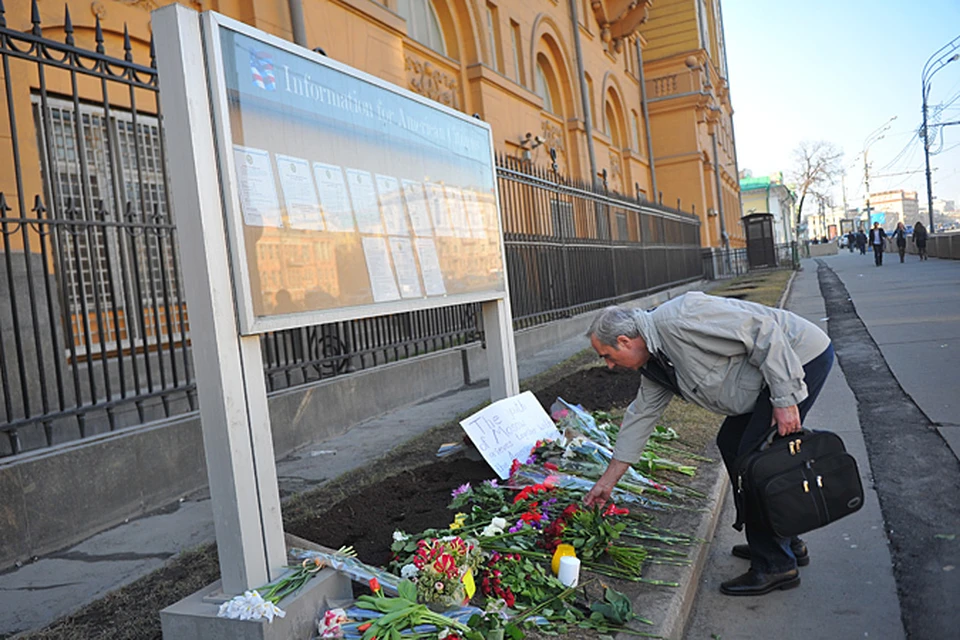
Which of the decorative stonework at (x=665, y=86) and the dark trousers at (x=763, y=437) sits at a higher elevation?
the decorative stonework at (x=665, y=86)

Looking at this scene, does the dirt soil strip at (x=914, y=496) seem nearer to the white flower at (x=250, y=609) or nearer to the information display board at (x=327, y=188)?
the white flower at (x=250, y=609)

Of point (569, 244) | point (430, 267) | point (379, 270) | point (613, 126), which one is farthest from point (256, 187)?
point (613, 126)

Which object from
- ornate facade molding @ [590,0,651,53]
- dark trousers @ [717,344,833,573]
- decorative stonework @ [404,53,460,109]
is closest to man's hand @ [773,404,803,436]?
dark trousers @ [717,344,833,573]

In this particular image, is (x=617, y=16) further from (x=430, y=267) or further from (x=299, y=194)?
(x=299, y=194)

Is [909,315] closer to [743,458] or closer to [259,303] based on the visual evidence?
[743,458]

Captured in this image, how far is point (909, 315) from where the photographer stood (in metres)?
13.7

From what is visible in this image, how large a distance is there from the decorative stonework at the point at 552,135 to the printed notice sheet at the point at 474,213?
16.3 m

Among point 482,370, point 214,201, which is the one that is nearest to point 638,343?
point 214,201

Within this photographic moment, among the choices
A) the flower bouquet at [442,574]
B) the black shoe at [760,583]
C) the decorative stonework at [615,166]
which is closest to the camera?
the flower bouquet at [442,574]

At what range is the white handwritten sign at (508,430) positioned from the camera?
16.1 feet

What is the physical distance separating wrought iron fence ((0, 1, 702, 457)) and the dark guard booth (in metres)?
23.3

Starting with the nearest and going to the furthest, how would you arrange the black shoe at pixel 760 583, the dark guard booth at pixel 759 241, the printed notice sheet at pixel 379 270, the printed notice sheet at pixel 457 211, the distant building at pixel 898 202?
the black shoe at pixel 760 583, the printed notice sheet at pixel 379 270, the printed notice sheet at pixel 457 211, the dark guard booth at pixel 759 241, the distant building at pixel 898 202

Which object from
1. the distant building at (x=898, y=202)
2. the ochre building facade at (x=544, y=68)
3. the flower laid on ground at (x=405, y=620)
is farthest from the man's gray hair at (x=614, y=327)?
the distant building at (x=898, y=202)

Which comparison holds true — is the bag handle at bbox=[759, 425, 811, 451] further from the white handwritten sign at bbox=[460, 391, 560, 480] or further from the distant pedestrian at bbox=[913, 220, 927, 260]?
the distant pedestrian at bbox=[913, 220, 927, 260]
